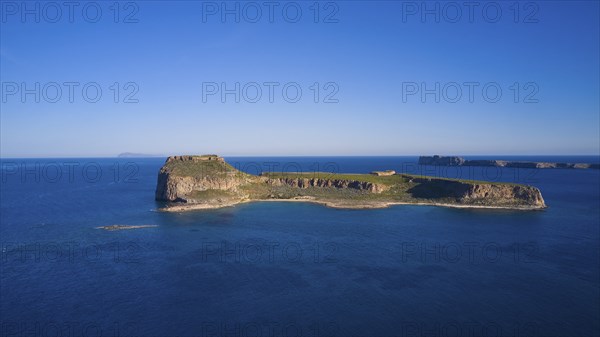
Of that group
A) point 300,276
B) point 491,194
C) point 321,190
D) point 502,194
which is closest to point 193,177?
point 321,190

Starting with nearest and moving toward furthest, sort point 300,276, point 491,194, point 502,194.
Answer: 1. point 300,276
2. point 502,194
3. point 491,194

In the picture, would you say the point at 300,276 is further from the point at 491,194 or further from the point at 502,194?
the point at 502,194

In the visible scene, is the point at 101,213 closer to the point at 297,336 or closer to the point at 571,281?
the point at 297,336

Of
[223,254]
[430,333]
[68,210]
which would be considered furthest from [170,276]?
[68,210]

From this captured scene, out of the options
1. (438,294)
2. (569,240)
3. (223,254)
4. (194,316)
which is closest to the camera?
(194,316)

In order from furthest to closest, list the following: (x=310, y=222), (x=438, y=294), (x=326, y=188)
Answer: (x=326, y=188), (x=310, y=222), (x=438, y=294)

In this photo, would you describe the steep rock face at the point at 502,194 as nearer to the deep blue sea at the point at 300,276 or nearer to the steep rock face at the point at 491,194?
the steep rock face at the point at 491,194
